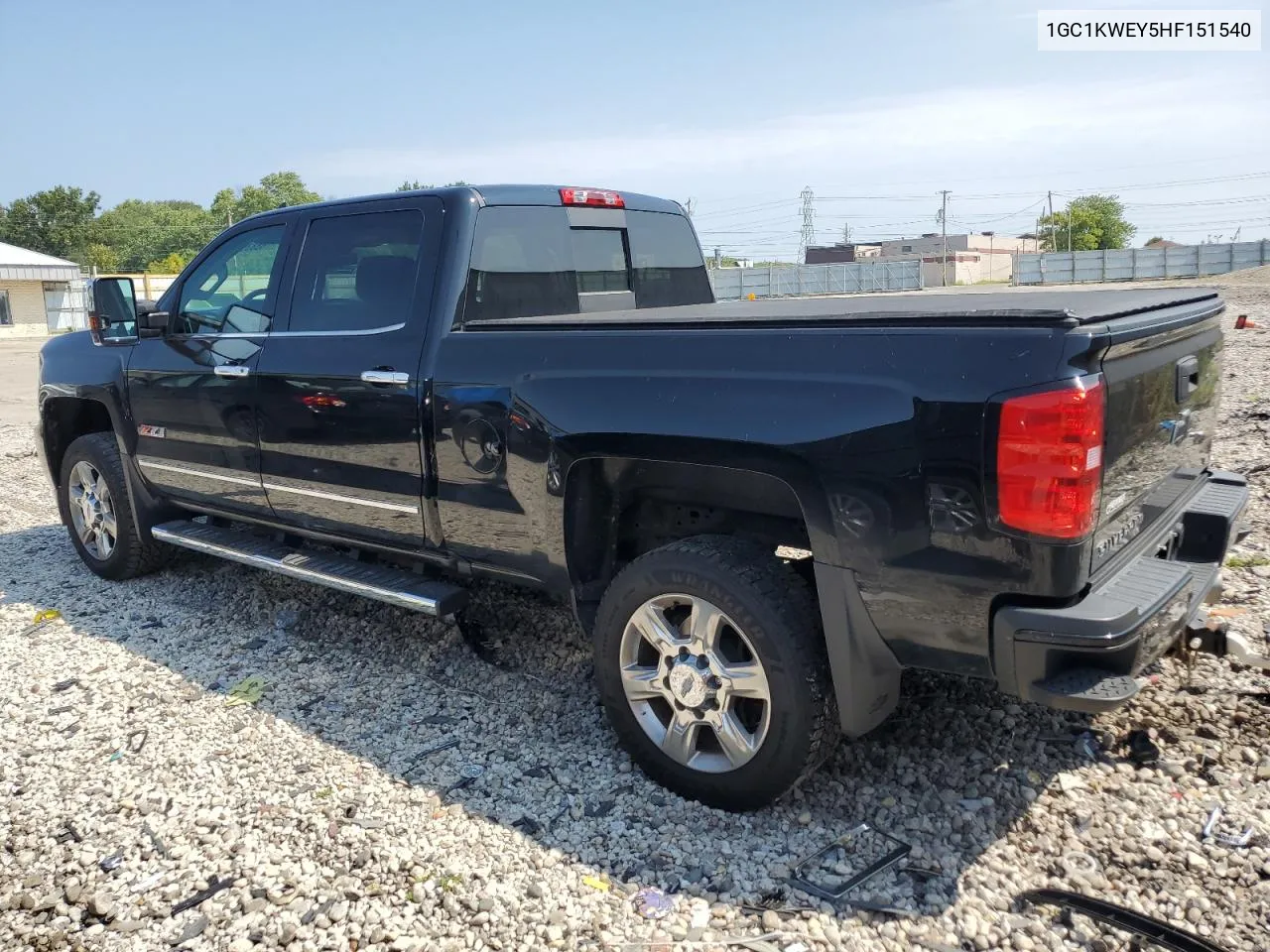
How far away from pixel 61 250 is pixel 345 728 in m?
83.7

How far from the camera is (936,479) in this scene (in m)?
2.64

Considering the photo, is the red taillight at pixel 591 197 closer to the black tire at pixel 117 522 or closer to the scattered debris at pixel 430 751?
the scattered debris at pixel 430 751

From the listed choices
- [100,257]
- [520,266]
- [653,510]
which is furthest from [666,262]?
[100,257]

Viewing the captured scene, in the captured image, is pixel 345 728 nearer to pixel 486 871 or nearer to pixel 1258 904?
pixel 486 871

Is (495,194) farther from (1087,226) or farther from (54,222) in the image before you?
(1087,226)

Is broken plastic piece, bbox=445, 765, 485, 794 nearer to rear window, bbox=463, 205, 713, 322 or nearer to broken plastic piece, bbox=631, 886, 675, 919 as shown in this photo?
broken plastic piece, bbox=631, 886, 675, 919

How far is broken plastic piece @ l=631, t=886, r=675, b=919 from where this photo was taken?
9.27ft

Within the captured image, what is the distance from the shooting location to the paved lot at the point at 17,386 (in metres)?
14.7

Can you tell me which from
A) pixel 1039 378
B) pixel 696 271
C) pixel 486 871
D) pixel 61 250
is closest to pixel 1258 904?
pixel 1039 378

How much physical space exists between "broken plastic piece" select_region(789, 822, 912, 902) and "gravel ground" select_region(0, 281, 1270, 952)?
5 cm

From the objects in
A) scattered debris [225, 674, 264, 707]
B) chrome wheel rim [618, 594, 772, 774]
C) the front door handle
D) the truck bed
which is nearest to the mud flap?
chrome wheel rim [618, 594, 772, 774]

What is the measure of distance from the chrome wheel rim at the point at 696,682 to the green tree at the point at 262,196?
92.7 meters

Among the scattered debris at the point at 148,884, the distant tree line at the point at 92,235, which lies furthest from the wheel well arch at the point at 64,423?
the distant tree line at the point at 92,235

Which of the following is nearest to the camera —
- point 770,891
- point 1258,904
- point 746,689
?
point 1258,904
